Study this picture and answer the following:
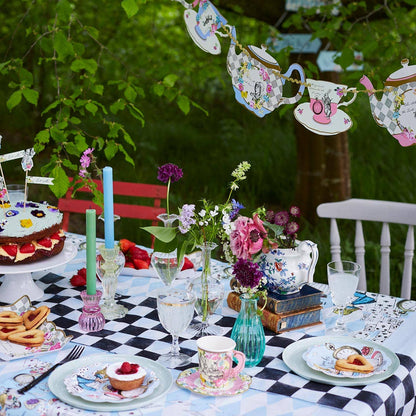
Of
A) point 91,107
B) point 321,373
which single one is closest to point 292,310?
point 321,373

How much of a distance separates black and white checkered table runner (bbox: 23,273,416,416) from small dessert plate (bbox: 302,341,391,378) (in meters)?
0.03

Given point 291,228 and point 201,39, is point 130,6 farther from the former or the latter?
point 291,228

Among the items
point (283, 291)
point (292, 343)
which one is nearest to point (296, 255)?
point (283, 291)

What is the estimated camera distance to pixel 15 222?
180 centimetres

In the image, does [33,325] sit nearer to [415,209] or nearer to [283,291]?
[283,291]

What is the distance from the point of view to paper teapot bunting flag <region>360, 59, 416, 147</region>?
75.5 inches

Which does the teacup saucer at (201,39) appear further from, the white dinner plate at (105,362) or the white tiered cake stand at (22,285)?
the white dinner plate at (105,362)

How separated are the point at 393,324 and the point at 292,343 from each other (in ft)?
1.00

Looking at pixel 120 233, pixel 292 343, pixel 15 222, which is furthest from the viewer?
pixel 120 233

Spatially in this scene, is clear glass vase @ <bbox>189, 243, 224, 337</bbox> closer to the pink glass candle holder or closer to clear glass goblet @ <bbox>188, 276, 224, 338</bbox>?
clear glass goblet @ <bbox>188, 276, 224, 338</bbox>

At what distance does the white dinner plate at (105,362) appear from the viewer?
125 cm

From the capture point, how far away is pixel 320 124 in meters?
2.06

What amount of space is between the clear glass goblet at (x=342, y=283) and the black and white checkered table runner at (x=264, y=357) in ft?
0.36

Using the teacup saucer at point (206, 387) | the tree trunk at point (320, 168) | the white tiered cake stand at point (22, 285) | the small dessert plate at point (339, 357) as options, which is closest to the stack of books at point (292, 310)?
the small dessert plate at point (339, 357)
